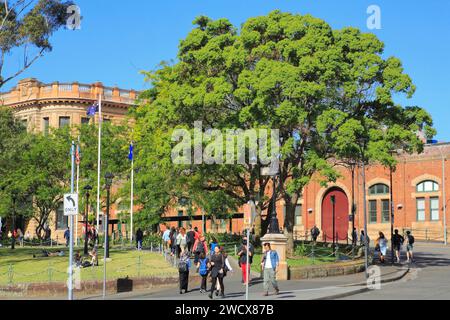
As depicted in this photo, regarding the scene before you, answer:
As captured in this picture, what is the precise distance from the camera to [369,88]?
114 feet

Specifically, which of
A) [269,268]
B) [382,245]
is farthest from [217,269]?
[382,245]

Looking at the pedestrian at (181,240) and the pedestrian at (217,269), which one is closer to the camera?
the pedestrian at (217,269)

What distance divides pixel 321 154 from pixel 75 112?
51235mm

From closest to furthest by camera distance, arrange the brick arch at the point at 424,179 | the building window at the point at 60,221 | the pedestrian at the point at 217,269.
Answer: the pedestrian at the point at 217,269, the brick arch at the point at 424,179, the building window at the point at 60,221

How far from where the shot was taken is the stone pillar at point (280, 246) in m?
28.4

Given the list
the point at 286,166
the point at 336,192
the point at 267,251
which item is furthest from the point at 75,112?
the point at 267,251

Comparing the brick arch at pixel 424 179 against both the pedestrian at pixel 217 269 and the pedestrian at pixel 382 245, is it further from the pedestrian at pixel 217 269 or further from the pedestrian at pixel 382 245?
the pedestrian at pixel 217 269

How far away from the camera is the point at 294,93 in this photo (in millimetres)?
32000

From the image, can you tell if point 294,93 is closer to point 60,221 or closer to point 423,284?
point 423,284

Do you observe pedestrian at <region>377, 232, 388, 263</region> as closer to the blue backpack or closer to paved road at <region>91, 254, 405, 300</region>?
paved road at <region>91, 254, 405, 300</region>

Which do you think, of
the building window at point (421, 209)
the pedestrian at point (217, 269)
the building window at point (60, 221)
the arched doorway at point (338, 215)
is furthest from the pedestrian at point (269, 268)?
the building window at point (60, 221)

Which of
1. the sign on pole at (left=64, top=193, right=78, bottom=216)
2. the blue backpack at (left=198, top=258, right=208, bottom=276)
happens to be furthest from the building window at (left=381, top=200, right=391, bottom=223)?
the sign on pole at (left=64, top=193, right=78, bottom=216)

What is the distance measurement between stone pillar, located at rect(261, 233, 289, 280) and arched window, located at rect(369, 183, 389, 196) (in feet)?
108

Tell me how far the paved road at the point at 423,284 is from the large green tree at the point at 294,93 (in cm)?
595
